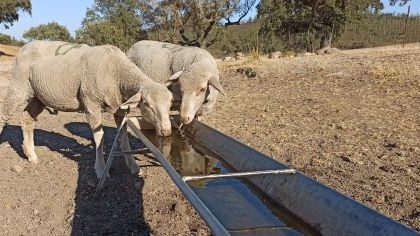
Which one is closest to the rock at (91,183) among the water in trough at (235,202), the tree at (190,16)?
the water in trough at (235,202)

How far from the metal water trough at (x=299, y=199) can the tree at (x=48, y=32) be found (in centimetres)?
4532

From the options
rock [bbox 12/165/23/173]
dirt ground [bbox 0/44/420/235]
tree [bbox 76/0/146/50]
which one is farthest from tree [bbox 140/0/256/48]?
rock [bbox 12/165/23/173]

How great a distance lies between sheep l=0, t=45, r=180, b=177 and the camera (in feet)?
18.1

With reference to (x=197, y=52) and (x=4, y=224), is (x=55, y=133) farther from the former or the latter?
(x=4, y=224)

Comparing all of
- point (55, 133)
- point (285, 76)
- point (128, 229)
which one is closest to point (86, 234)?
point (128, 229)

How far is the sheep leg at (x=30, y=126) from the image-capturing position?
7258 mm

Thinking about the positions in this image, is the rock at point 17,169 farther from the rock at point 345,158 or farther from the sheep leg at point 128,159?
the rock at point 345,158

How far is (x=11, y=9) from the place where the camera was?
39.1 meters

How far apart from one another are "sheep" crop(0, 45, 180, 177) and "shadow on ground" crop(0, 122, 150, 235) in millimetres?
293

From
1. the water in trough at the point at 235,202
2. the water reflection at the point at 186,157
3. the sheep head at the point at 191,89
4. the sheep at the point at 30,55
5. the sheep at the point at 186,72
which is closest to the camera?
the water in trough at the point at 235,202

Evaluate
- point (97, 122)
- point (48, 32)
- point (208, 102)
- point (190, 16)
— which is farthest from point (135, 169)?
point (48, 32)

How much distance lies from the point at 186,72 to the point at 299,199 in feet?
10.2

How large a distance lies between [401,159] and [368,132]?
1.42 m

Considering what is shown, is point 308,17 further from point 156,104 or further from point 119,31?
point 156,104
